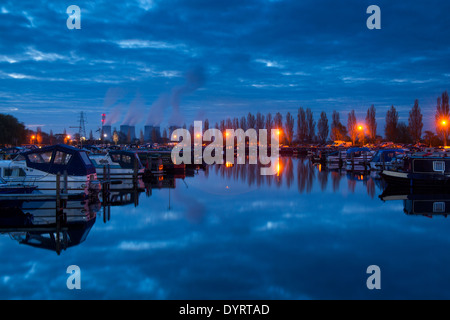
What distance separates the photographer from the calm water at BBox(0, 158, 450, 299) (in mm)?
10898

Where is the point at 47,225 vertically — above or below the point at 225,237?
above

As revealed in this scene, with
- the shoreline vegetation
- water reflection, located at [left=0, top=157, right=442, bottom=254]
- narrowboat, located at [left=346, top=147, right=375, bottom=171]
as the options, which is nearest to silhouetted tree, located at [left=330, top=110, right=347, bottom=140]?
the shoreline vegetation

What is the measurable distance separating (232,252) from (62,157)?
515 inches

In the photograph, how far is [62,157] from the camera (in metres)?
23.0

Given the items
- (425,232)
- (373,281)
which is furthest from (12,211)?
(425,232)

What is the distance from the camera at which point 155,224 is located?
19.4m

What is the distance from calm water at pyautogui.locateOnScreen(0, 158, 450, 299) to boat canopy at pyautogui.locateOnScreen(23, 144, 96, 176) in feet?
6.50

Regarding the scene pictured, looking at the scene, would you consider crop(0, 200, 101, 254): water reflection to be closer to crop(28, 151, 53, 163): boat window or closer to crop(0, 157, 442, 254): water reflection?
crop(0, 157, 442, 254): water reflection

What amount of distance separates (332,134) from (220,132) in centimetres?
4294

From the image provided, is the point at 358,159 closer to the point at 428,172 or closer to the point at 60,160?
the point at 428,172

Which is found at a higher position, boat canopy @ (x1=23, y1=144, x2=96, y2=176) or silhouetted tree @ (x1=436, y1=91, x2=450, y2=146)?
silhouetted tree @ (x1=436, y1=91, x2=450, y2=146)

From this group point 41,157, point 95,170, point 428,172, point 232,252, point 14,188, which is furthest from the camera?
point 428,172

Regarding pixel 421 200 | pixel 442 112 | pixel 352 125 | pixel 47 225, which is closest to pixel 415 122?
pixel 442 112

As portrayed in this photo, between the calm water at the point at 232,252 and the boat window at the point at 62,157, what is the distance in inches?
98.3
